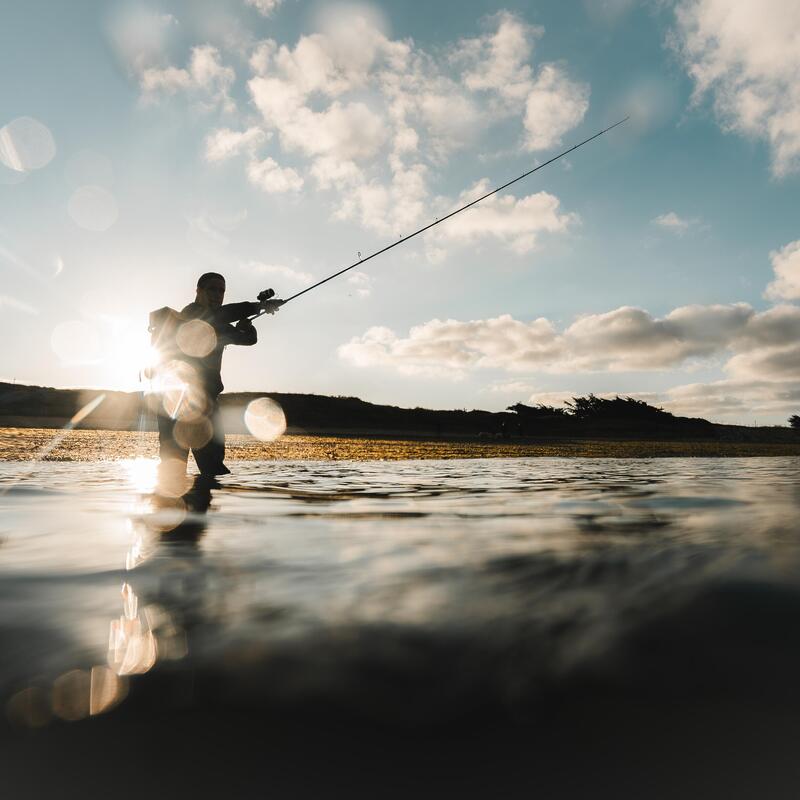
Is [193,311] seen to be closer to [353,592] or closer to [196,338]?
[196,338]

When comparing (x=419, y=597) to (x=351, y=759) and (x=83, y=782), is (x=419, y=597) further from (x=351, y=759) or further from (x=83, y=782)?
(x=83, y=782)

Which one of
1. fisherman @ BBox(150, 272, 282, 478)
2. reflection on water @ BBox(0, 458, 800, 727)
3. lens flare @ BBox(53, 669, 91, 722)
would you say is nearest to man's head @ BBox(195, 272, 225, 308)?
fisherman @ BBox(150, 272, 282, 478)

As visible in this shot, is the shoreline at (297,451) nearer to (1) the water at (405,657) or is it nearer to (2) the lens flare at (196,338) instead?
(2) the lens flare at (196,338)

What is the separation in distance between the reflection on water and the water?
0.4 inches

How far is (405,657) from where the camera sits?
5.08 feet

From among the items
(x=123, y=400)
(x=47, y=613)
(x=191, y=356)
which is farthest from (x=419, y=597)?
(x=123, y=400)

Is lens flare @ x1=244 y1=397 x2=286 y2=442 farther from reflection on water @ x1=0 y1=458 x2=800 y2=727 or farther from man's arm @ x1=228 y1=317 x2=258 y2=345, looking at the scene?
reflection on water @ x1=0 y1=458 x2=800 y2=727

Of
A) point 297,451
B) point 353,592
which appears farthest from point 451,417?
point 353,592

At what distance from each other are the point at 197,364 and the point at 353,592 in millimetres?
5558

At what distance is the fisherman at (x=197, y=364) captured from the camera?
7027 millimetres

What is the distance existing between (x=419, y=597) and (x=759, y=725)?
1149mm

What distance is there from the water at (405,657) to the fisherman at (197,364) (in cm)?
359


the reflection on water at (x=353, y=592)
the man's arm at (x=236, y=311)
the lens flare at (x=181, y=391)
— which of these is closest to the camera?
the reflection on water at (x=353, y=592)

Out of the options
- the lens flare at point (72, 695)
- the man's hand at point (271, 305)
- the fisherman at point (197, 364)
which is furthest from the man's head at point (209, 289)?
the lens flare at point (72, 695)
